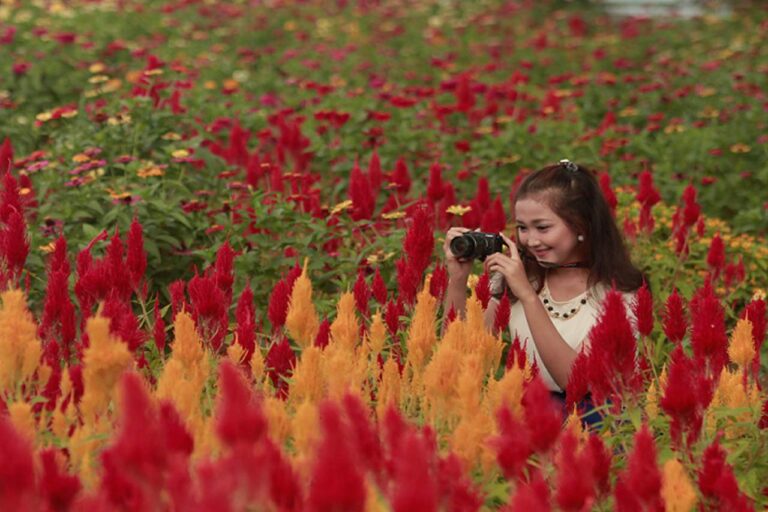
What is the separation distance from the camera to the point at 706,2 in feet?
47.3

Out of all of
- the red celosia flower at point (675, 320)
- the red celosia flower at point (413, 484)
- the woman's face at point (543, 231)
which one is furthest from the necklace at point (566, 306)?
the red celosia flower at point (413, 484)

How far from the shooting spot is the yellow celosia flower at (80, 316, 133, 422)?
6.48 feet

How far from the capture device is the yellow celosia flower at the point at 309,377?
2258 millimetres

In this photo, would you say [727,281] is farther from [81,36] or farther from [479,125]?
[81,36]

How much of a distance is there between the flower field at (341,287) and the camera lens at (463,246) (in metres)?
0.26

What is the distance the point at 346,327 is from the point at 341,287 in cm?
143

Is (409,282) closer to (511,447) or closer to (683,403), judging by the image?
(683,403)

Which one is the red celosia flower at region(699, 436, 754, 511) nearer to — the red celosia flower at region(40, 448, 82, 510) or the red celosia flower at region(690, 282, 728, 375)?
the red celosia flower at region(690, 282, 728, 375)

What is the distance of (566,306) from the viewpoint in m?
3.80

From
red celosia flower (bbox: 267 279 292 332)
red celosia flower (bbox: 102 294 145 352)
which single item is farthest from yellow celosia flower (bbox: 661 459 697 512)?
red celosia flower (bbox: 267 279 292 332)

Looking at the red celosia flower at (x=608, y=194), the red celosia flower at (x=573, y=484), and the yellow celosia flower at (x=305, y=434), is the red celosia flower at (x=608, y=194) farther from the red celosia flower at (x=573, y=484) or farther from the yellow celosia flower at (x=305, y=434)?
the red celosia flower at (x=573, y=484)

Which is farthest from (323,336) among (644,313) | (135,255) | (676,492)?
(676,492)

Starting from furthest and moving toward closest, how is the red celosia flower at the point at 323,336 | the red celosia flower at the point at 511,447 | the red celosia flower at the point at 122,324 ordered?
1. the red celosia flower at the point at 323,336
2. the red celosia flower at the point at 122,324
3. the red celosia flower at the point at 511,447

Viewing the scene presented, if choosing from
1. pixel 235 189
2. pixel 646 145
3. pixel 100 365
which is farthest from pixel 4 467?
pixel 646 145
